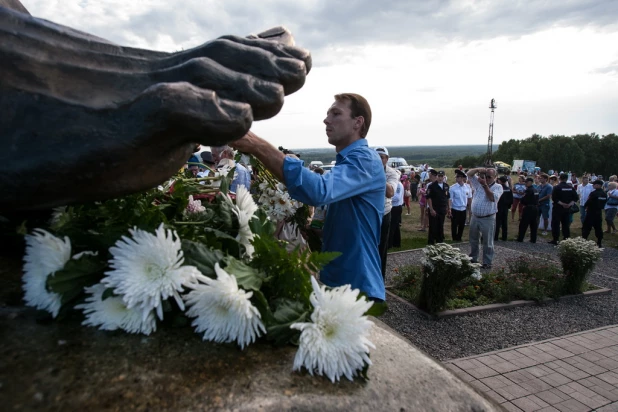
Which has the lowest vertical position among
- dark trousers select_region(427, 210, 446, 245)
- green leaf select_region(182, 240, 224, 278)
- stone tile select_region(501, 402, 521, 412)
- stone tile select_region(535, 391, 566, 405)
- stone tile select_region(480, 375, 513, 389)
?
stone tile select_region(535, 391, 566, 405)

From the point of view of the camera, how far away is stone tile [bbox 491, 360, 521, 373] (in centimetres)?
502

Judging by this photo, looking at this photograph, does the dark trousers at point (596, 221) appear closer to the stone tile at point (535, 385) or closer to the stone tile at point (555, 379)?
the stone tile at point (555, 379)

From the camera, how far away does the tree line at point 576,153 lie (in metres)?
54.4

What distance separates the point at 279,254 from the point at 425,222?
14977 millimetres

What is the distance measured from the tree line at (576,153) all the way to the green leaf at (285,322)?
54.9 meters

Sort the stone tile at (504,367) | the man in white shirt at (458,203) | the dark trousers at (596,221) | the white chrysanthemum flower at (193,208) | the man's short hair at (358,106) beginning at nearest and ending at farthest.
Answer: the white chrysanthemum flower at (193,208)
the man's short hair at (358,106)
the stone tile at (504,367)
the man in white shirt at (458,203)
the dark trousers at (596,221)

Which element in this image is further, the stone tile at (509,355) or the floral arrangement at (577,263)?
the floral arrangement at (577,263)

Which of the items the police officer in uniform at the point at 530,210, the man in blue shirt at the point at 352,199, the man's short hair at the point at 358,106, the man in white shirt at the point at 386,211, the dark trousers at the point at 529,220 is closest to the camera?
the man in blue shirt at the point at 352,199

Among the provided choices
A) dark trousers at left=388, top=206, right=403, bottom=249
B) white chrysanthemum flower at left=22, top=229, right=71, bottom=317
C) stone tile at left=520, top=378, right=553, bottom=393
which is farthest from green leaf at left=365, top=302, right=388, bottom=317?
dark trousers at left=388, top=206, right=403, bottom=249

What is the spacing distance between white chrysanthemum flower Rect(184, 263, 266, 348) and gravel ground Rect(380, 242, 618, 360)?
14.8 feet

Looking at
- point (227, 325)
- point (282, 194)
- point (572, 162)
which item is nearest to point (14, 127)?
point (227, 325)

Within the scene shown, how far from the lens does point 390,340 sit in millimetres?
A: 1830

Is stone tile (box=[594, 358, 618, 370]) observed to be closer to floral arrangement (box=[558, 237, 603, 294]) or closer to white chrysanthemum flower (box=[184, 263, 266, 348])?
floral arrangement (box=[558, 237, 603, 294])

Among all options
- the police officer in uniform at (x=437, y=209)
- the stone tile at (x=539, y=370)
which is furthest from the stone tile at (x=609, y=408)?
the police officer in uniform at (x=437, y=209)
